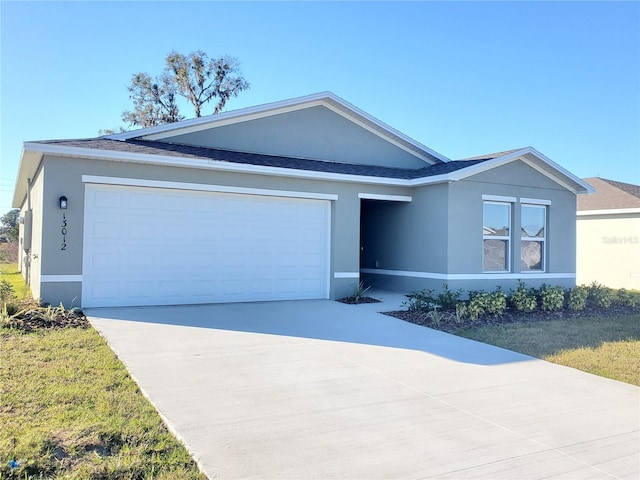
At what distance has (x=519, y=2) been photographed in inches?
495

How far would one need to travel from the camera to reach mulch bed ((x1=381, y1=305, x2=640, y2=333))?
935 centimetres

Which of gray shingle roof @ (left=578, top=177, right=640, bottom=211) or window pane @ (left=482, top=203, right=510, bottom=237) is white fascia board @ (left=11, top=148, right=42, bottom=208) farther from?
gray shingle roof @ (left=578, top=177, right=640, bottom=211)

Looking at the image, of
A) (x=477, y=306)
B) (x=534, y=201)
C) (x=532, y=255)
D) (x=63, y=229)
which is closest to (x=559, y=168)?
(x=534, y=201)

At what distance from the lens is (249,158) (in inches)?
472

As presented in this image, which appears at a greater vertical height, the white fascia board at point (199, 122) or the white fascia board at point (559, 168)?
the white fascia board at point (199, 122)

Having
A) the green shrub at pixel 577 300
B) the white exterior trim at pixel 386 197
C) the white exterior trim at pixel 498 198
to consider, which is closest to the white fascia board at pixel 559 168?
the white exterior trim at pixel 498 198

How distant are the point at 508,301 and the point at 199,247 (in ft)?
24.4

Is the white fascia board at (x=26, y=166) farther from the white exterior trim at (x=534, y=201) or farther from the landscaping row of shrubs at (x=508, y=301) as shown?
the white exterior trim at (x=534, y=201)

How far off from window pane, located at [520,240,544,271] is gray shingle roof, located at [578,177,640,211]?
6.99m

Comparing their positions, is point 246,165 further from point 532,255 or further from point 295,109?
point 532,255

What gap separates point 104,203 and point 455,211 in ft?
27.1

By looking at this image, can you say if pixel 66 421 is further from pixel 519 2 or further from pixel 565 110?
pixel 565 110

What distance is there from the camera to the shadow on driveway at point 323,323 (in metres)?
7.43

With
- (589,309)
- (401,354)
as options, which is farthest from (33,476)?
(589,309)
